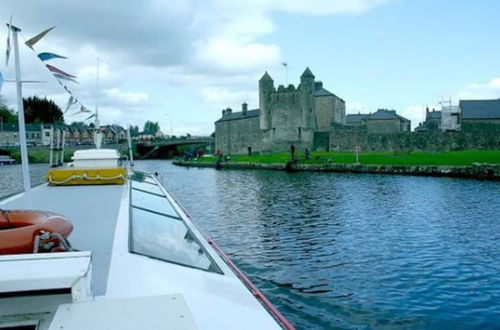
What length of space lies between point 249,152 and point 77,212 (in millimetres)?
63072

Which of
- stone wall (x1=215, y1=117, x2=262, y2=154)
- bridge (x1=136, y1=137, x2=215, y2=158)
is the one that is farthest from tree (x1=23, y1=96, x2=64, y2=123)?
stone wall (x1=215, y1=117, x2=262, y2=154)

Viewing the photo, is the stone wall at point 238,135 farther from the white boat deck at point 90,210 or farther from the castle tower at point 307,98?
the white boat deck at point 90,210

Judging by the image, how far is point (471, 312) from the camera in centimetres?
Result: 719

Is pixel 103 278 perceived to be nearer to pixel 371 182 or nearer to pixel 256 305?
pixel 256 305

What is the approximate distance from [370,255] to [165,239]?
20.5 ft

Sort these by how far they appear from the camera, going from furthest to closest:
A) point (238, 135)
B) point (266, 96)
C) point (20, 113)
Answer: point (238, 135) < point (266, 96) < point (20, 113)

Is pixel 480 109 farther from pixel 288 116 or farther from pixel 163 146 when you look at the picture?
pixel 163 146

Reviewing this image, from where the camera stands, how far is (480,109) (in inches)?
2448

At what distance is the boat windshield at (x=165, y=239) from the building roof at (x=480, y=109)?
62.2 meters

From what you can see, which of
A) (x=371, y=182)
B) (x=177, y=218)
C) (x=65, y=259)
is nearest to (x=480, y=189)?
(x=371, y=182)

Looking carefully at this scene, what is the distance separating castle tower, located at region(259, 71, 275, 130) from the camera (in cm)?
7050

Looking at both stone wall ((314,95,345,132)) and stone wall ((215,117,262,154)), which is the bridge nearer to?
stone wall ((215,117,262,154))

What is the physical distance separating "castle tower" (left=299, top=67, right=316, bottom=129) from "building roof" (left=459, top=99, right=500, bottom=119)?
66.4ft

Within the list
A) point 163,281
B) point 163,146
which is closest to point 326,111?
point 163,146
